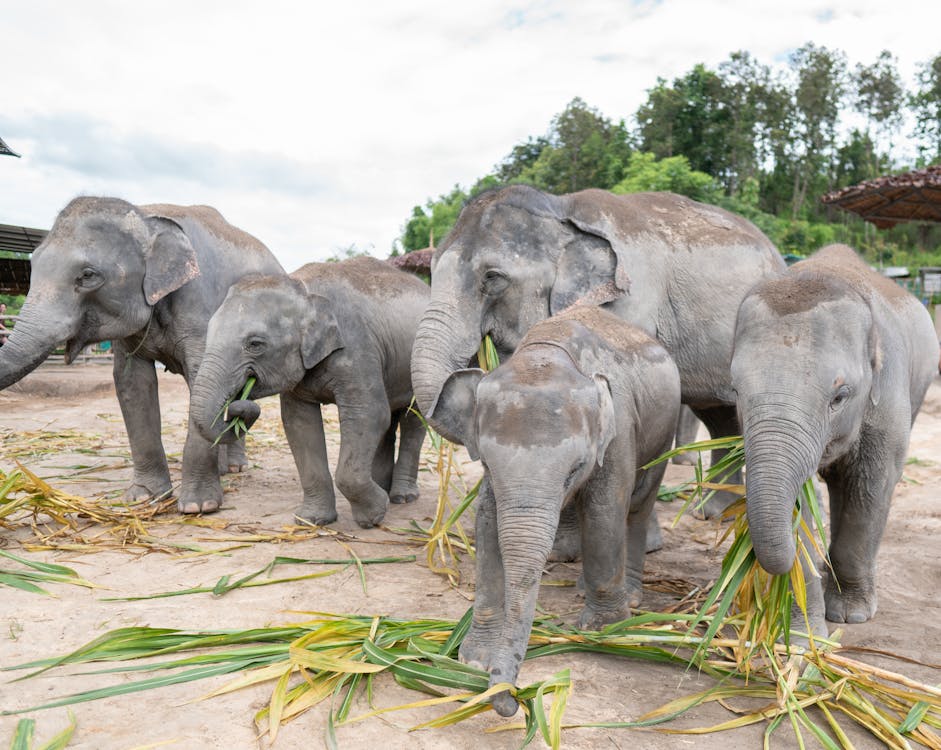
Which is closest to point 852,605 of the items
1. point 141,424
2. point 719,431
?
point 719,431

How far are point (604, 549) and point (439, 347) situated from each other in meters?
1.56

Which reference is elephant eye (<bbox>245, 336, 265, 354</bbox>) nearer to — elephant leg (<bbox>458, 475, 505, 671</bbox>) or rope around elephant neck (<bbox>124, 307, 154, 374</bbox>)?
rope around elephant neck (<bbox>124, 307, 154, 374</bbox>)

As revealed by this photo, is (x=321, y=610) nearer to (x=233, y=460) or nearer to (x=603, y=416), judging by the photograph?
(x=603, y=416)

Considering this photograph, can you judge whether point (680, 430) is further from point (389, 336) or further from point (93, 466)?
point (93, 466)

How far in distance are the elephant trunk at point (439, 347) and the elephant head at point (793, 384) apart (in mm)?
1618

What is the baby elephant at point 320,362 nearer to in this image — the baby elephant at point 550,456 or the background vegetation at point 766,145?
the baby elephant at point 550,456

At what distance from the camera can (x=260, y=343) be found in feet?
16.4

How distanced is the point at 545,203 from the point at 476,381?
5.97ft

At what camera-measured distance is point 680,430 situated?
804 centimetres

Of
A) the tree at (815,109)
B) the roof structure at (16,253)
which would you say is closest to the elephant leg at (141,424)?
the roof structure at (16,253)

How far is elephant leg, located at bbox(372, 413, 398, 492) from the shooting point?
6.21m

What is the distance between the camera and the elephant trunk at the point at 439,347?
4.45 m

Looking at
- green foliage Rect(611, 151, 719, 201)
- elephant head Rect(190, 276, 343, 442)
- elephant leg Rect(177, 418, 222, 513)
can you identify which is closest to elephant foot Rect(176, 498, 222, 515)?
elephant leg Rect(177, 418, 222, 513)

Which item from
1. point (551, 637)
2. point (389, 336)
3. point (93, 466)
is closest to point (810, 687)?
point (551, 637)
